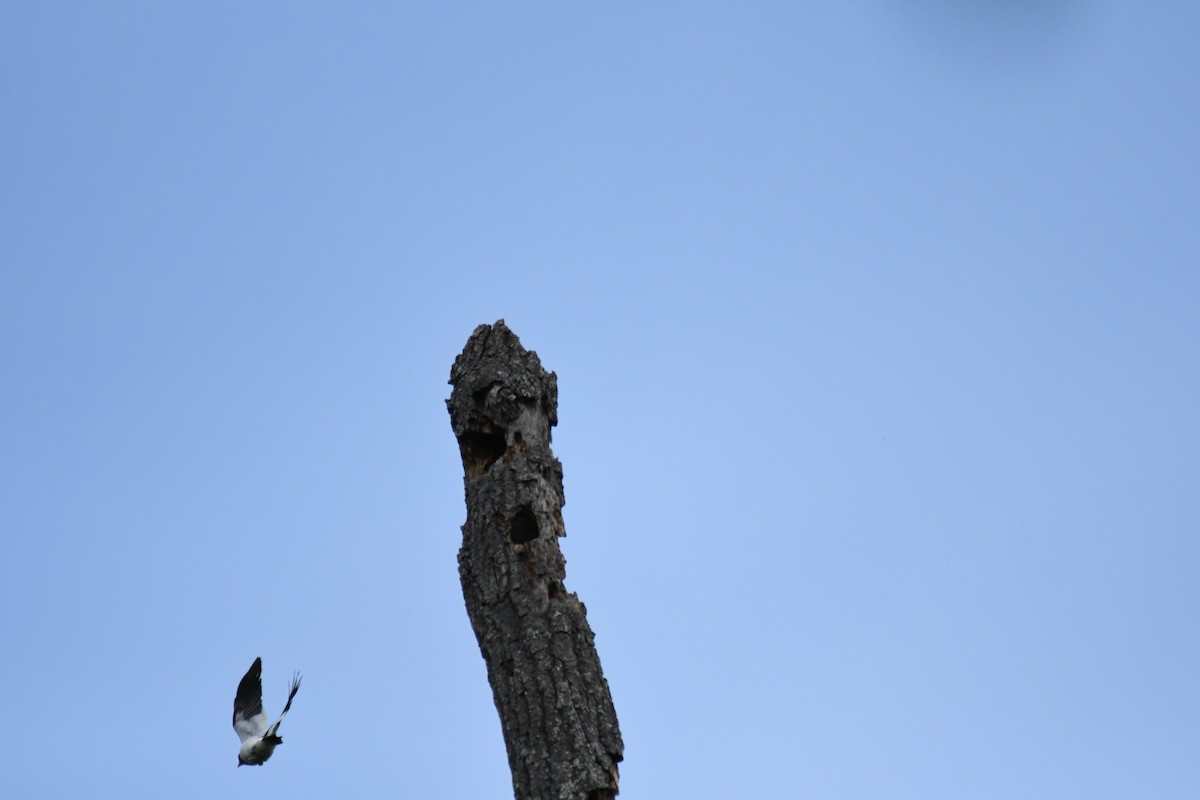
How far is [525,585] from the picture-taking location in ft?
36.6

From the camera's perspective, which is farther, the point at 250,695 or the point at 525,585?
the point at 250,695

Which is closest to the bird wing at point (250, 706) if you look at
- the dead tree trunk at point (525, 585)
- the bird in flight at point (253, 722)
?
the bird in flight at point (253, 722)

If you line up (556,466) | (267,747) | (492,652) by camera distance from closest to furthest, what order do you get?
(492,652) → (556,466) → (267,747)

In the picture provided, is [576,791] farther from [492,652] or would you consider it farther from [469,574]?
[469,574]

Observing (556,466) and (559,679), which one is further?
(556,466)

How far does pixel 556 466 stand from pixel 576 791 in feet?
9.33

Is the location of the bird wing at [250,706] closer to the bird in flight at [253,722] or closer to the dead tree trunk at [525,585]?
the bird in flight at [253,722]

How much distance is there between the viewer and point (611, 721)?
34.6ft

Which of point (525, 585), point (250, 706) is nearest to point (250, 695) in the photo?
point (250, 706)

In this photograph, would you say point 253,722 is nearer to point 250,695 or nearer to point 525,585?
point 250,695

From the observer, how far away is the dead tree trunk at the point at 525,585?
10352mm

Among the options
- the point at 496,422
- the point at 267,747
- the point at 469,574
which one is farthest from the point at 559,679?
the point at 267,747

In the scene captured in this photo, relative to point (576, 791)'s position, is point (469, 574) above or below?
above

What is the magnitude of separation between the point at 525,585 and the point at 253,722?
4567mm
